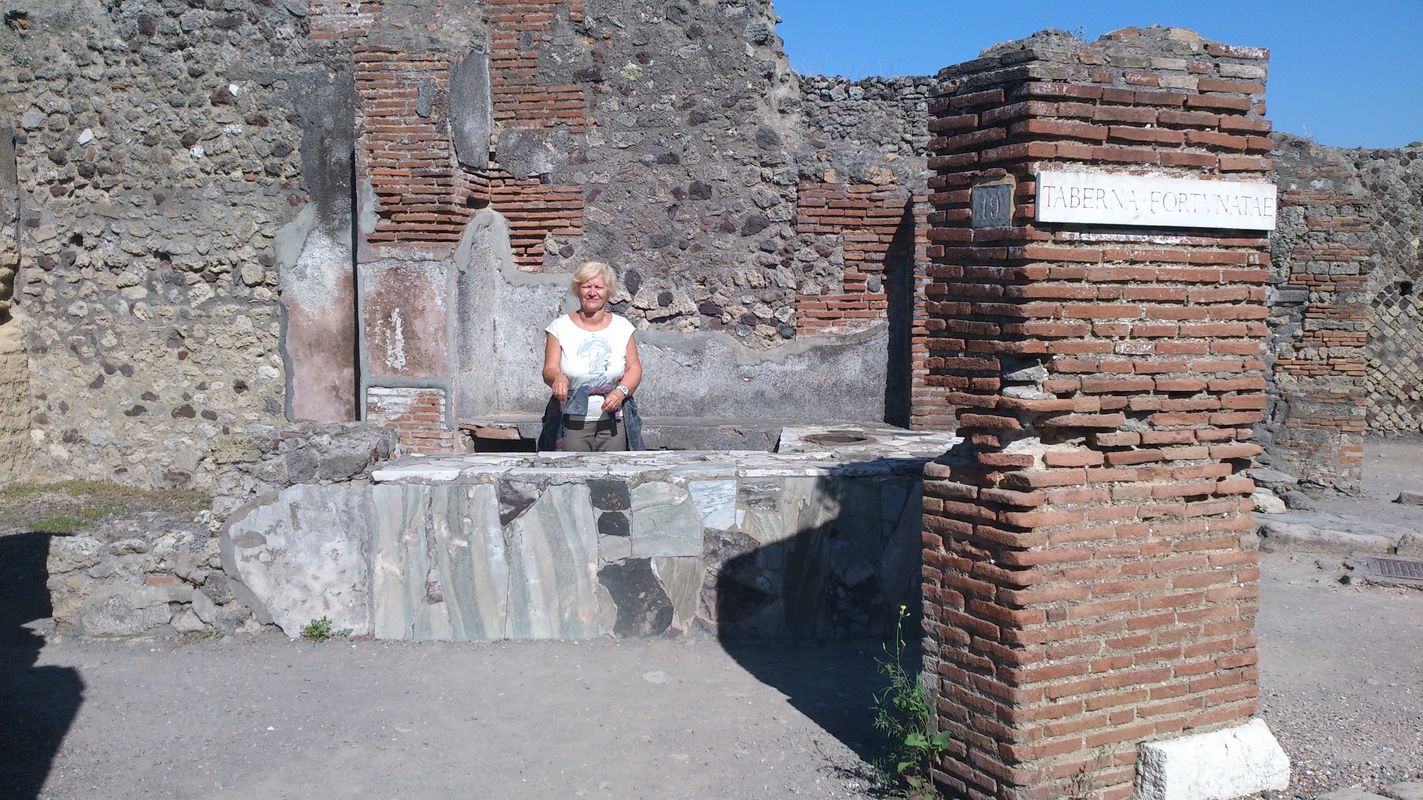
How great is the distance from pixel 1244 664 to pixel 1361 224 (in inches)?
241

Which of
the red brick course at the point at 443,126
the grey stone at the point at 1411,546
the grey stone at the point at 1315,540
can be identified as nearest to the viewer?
the grey stone at the point at 1411,546

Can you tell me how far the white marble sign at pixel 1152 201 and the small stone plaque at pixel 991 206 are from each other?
0.10m

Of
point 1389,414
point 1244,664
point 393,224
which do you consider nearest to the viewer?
point 1244,664

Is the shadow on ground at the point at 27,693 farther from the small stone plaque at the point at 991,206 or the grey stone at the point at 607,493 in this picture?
the small stone plaque at the point at 991,206

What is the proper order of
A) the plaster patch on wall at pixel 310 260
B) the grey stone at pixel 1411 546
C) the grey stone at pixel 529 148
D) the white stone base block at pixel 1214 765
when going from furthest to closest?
the grey stone at pixel 529 148
the plaster patch on wall at pixel 310 260
the grey stone at pixel 1411 546
the white stone base block at pixel 1214 765

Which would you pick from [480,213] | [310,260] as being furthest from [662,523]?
[310,260]

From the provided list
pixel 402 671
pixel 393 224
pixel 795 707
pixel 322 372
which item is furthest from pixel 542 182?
pixel 795 707

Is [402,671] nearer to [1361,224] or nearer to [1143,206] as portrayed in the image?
[1143,206]

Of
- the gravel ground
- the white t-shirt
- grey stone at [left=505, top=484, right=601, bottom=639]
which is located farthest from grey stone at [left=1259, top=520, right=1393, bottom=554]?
grey stone at [left=505, top=484, right=601, bottom=639]

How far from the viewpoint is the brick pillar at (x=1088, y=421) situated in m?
3.40

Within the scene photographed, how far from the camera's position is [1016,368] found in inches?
137

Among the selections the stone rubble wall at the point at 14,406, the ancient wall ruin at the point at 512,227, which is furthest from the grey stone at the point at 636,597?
the stone rubble wall at the point at 14,406

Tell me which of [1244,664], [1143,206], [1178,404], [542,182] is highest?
[542,182]

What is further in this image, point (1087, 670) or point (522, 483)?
point (522, 483)
